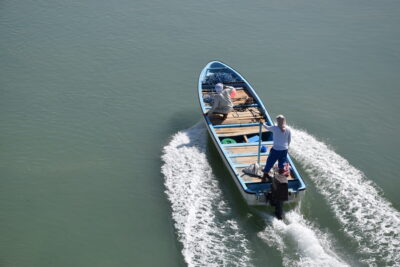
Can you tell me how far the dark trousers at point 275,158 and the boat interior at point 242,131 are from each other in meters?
0.40

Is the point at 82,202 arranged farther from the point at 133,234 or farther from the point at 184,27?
the point at 184,27

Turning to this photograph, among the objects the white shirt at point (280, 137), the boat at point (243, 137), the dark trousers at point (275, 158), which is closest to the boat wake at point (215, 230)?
the boat at point (243, 137)

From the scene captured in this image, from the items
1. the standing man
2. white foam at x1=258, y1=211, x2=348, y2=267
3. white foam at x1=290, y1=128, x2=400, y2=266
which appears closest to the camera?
white foam at x1=258, y1=211, x2=348, y2=267

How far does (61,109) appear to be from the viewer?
18312mm

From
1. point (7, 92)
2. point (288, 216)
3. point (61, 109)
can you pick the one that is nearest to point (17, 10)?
point (7, 92)

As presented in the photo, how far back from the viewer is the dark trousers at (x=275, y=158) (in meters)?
13.4

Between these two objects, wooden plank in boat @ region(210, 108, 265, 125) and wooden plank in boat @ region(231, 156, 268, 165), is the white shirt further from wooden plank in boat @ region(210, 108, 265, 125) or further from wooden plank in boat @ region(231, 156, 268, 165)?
wooden plank in boat @ region(210, 108, 265, 125)

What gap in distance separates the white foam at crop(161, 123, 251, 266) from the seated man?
104 centimetres

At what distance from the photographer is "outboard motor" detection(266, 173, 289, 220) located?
41.9ft

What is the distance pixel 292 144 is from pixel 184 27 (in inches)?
378

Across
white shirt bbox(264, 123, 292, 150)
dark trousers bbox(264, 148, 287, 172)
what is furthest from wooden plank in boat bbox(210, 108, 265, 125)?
white shirt bbox(264, 123, 292, 150)

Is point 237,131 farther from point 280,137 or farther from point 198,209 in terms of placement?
point 198,209

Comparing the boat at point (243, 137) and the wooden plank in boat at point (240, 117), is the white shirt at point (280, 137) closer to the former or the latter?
the boat at point (243, 137)

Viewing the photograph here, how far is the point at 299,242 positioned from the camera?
40.0 ft
